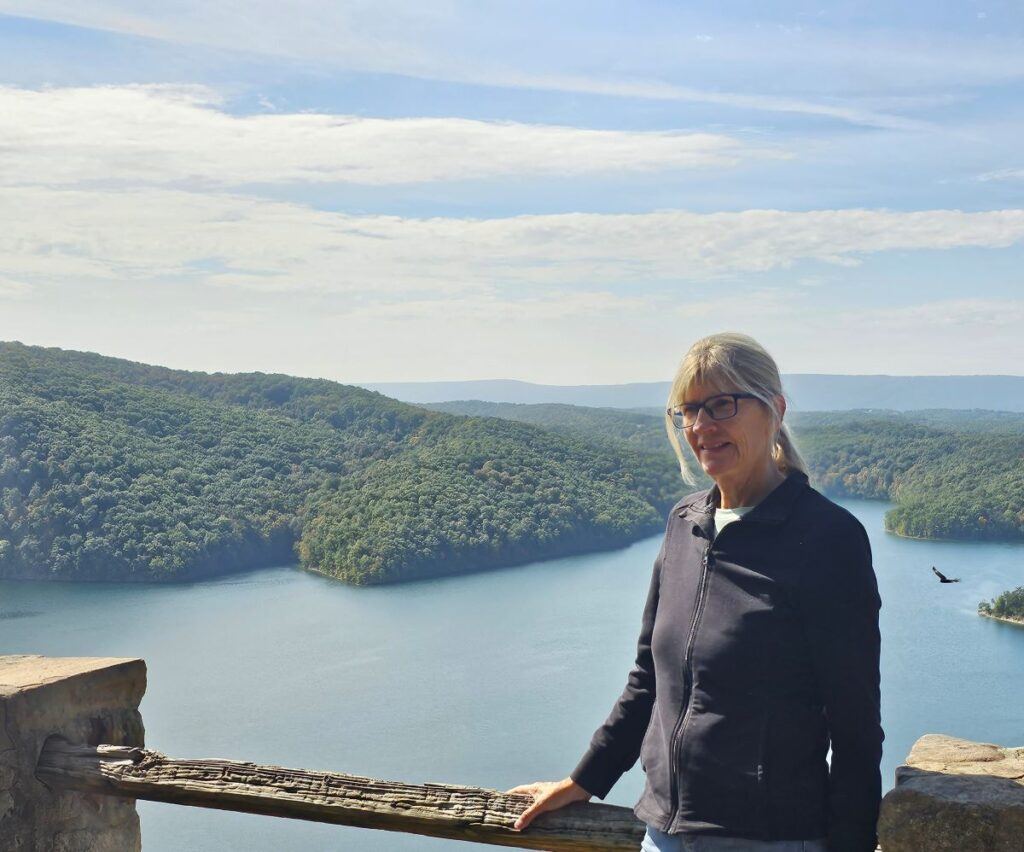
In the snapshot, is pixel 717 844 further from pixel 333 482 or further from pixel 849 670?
pixel 333 482

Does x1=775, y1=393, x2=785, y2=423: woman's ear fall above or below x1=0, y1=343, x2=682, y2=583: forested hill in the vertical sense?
above

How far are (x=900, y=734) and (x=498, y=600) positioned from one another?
660 inches

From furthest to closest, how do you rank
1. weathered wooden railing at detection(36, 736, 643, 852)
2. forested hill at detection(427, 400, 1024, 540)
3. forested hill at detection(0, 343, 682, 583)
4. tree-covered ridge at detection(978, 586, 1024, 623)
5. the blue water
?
forested hill at detection(427, 400, 1024, 540), forested hill at detection(0, 343, 682, 583), tree-covered ridge at detection(978, 586, 1024, 623), the blue water, weathered wooden railing at detection(36, 736, 643, 852)

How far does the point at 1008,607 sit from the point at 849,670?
36.3 meters

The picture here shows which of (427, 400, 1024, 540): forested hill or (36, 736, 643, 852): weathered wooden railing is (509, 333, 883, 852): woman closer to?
(36, 736, 643, 852): weathered wooden railing

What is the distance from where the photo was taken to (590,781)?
1590 millimetres

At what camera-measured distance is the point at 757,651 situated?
132cm

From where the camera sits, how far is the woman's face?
4.78ft

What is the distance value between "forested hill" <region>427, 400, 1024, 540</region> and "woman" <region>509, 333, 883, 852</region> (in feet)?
134

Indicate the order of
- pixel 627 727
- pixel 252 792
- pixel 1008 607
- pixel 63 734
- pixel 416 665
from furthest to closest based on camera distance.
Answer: pixel 1008 607
pixel 416 665
pixel 63 734
pixel 252 792
pixel 627 727

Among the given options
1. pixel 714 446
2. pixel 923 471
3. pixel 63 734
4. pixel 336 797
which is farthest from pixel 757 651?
pixel 923 471

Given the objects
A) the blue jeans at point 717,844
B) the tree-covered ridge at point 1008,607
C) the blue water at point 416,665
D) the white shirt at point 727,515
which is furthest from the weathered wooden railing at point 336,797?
the tree-covered ridge at point 1008,607

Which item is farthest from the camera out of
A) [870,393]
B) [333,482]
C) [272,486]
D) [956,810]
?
[870,393]

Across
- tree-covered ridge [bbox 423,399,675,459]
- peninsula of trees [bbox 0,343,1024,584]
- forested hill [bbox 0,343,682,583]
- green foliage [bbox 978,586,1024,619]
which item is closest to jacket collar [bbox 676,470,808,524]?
peninsula of trees [bbox 0,343,1024,584]
